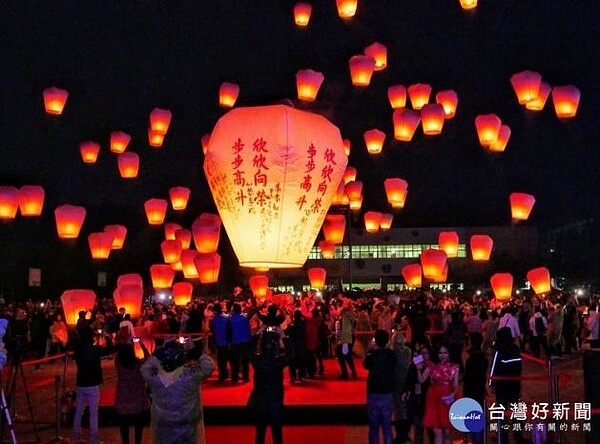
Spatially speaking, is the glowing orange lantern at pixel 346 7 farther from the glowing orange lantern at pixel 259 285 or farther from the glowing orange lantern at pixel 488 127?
the glowing orange lantern at pixel 259 285

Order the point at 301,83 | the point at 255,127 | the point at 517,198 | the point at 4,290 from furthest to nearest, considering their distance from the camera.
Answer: the point at 4,290, the point at 517,198, the point at 301,83, the point at 255,127

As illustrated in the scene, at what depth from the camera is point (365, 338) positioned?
15.4m

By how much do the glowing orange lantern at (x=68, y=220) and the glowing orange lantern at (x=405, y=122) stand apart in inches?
329

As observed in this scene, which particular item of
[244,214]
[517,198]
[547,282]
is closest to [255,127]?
[244,214]

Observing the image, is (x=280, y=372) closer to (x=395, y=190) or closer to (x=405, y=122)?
(x=405, y=122)

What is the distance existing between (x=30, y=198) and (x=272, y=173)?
8791 millimetres

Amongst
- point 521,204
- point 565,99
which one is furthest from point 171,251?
point 565,99

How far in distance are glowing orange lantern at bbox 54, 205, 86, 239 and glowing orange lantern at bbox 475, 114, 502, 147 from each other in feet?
33.4

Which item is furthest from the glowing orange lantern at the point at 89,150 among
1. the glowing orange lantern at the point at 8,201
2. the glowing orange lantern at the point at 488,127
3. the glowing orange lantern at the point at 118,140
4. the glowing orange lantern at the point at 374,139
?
the glowing orange lantern at the point at 488,127

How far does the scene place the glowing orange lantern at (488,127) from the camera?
1688 centimetres

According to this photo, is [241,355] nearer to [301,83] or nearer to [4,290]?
[301,83]

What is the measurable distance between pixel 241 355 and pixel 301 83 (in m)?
7.22

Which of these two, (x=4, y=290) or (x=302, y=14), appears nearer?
(x=302, y=14)

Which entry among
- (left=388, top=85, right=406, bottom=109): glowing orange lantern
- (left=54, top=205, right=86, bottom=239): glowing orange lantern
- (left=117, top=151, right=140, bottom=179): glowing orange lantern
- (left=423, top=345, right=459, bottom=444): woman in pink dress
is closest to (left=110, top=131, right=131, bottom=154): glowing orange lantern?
(left=117, top=151, right=140, bottom=179): glowing orange lantern
